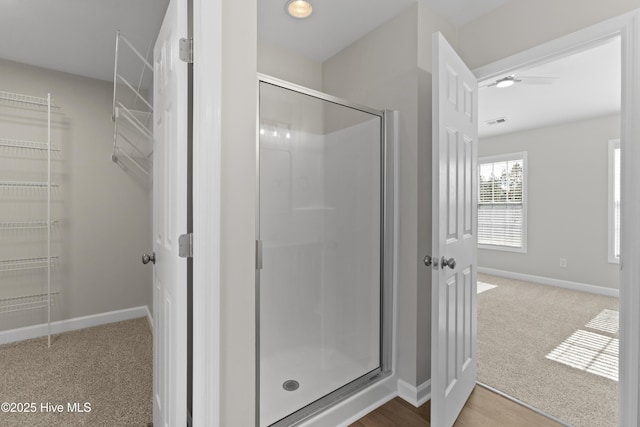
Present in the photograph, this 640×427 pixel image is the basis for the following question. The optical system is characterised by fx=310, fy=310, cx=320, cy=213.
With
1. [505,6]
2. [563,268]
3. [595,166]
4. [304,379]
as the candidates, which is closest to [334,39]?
[505,6]

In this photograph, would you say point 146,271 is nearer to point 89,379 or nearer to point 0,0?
point 89,379

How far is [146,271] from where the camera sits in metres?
3.29

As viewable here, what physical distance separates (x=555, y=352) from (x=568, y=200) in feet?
10.0

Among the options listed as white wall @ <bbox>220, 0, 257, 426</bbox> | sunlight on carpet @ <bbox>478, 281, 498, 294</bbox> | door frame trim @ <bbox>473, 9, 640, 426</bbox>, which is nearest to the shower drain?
white wall @ <bbox>220, 0, 257, 426</bbox>

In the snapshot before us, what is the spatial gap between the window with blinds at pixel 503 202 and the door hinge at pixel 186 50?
5627 mm

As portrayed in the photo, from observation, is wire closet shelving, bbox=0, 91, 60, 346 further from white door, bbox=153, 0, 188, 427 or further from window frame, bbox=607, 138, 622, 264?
window frame, bbox=607, 138, 622, 264

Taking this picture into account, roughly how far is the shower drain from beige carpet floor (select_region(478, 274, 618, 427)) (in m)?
1.36

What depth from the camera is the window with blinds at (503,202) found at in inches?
208

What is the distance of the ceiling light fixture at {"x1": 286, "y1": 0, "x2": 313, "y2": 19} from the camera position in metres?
1.97

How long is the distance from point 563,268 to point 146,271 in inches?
228

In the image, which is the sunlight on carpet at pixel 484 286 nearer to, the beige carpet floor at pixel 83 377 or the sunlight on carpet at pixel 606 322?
the sunlight on carpet at pixel 606 322

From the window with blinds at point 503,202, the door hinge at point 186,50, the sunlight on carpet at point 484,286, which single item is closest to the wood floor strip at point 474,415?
the door hinge at point 186,50

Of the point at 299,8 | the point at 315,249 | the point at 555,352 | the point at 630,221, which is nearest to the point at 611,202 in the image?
the point at 555,352

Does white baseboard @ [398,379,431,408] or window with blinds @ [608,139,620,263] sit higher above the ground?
window with blinds @ [608,139,620,263]
